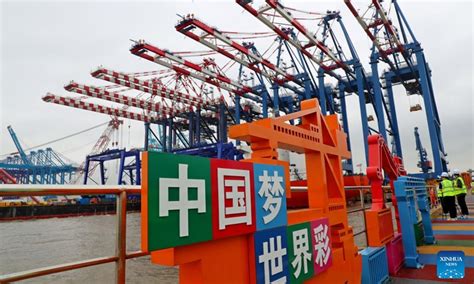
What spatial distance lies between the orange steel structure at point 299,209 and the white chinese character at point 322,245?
0.08 m

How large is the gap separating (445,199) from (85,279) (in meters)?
7.55

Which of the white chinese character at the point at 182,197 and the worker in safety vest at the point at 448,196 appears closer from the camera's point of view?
the white chinese character at the point at 182,197

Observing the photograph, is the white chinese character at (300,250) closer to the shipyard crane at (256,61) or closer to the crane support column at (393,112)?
the shipyard crane at (256,61)

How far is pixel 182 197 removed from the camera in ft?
3.75

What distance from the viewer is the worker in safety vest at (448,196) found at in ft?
21.8

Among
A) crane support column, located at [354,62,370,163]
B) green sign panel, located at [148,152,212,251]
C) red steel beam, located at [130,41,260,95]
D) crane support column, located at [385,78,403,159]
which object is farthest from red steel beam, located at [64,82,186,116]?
green sign panel, located at [148,152,212,251]

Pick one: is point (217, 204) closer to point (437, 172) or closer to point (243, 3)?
point (243, 3)

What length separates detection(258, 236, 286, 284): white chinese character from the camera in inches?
59.5

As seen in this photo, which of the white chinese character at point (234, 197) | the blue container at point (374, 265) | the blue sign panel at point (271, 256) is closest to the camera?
the white chinese character at point (234, 197)

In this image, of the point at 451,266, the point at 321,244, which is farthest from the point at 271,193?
the point at 451,266

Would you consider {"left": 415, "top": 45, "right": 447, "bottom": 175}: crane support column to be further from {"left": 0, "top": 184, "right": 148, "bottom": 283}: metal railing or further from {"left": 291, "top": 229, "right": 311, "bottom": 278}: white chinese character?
{"left": 0, "top": 184, "right": 148, "bottom": 283}: metal railing

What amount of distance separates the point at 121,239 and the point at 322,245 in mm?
1400

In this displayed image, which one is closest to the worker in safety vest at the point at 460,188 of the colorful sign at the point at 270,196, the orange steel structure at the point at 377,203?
the orange steel structure at the point at 377,203

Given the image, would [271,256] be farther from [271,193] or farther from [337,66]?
[337,66]
